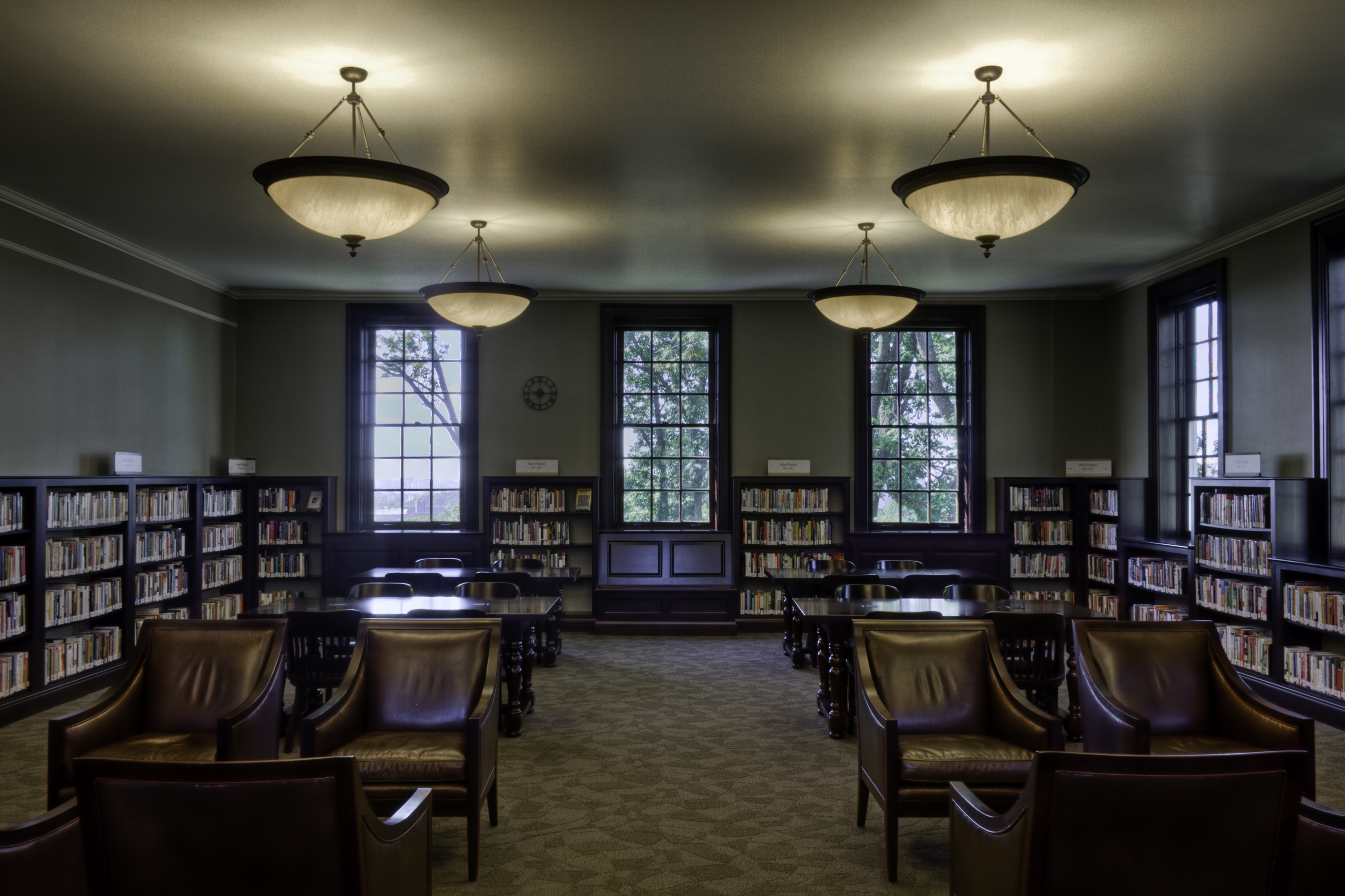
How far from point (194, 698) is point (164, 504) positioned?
5.07m

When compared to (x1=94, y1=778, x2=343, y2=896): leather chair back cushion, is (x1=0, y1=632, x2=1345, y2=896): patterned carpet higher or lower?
lower

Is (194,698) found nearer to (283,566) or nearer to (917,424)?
(283,566)

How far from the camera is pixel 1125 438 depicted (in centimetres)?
1032

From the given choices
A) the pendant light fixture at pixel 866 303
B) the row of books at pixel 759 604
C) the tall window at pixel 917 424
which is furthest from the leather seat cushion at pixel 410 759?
the tall window at pixel 917 424

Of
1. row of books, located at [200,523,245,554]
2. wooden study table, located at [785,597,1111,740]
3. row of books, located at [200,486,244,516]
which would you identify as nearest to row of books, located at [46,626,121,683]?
row of books, located at [200,523,245,554]

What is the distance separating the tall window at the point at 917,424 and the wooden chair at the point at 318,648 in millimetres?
6924

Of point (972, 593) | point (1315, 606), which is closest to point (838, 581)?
point (972, 593)

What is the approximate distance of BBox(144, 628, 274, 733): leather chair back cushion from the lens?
427 cm

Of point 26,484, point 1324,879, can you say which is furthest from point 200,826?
point 26,484

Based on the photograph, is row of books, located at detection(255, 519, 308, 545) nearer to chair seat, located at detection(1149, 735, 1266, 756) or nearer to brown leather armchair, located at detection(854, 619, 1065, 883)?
brown leather armchair, located at detection(854, 619, 1065, 883)

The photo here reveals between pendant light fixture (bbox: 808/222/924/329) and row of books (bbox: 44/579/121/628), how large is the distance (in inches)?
252

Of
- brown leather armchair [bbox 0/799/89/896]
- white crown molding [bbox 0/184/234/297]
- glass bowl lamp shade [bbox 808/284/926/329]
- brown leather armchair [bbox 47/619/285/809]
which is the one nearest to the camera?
brown leather armchair [bbox 0/799/89/896]

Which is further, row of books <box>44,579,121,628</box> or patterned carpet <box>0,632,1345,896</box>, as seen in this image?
row of books <box>44,579,121,628</box>

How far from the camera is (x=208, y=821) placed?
2240mm
